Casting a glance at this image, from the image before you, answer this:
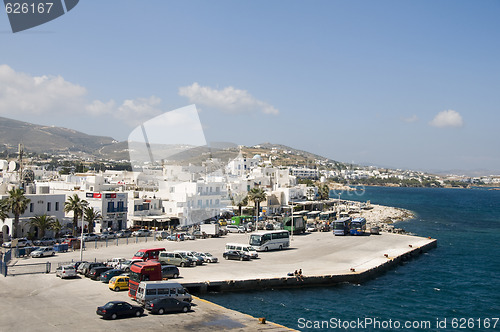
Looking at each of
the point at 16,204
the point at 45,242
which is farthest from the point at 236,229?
the point at 16,204

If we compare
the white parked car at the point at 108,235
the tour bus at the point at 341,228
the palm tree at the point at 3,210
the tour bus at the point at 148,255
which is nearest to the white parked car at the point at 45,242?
the palm tree at the point at 3,210

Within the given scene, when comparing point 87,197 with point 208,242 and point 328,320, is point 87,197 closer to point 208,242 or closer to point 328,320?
point 208,242

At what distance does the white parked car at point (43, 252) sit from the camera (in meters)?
29.4

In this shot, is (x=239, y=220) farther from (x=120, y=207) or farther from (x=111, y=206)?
(x=111, y=206)

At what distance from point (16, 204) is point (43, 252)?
23.0ft

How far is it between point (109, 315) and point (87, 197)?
3098 cm

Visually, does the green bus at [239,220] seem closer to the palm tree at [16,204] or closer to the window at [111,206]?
the window at [111,206]

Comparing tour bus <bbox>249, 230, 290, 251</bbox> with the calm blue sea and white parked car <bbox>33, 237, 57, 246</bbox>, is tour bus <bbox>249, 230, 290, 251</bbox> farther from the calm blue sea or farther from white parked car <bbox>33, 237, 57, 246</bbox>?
white parked car <bbox>33, 237, 57, 246</bbox>

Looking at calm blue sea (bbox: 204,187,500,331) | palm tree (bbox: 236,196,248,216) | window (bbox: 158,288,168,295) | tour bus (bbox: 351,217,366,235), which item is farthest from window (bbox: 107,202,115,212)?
window (bbox: 158,288,168,295)

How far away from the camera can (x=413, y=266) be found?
36.3m

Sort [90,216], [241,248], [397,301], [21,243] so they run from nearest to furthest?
[397,301] → [241,248] → [21,243] → [90,216]

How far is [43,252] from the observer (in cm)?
2973

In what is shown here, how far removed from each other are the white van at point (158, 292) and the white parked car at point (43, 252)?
1491 cm

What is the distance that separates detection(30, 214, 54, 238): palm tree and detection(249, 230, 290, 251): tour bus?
17148mm
